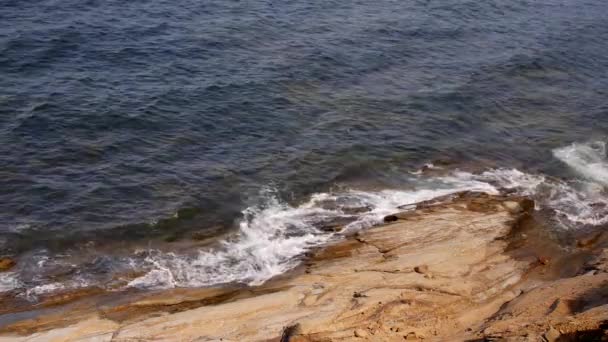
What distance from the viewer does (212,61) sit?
135 feet

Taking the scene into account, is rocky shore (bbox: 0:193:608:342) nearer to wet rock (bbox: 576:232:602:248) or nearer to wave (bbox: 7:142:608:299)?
wet rock (bbox: 576:232:602:248)

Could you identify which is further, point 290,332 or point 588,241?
point 588,241

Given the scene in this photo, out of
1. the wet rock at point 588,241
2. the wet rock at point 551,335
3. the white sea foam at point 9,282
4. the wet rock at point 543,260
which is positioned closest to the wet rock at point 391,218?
the wet rock at point 543,260

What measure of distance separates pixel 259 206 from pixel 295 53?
17.2 m

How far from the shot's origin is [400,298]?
68.5 feet

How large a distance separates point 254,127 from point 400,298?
16808 mm

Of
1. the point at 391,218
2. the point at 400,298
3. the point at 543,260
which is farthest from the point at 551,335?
the point at 391,218

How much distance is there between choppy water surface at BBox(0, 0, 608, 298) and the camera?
26.7 m

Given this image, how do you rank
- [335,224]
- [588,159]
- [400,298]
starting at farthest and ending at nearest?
[588,159]
[335,224]
[400,298]

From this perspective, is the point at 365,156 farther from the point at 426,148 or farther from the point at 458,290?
the point at 458,290

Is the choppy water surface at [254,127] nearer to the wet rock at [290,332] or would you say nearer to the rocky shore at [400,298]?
the rocky shore at [400,298]

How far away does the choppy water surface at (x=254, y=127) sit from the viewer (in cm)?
2670

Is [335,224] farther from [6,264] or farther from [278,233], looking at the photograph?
[6,264]

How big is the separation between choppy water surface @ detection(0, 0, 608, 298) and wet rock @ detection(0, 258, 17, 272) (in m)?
0.35
